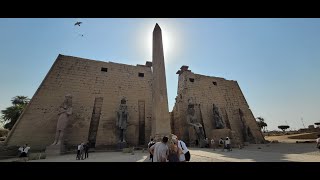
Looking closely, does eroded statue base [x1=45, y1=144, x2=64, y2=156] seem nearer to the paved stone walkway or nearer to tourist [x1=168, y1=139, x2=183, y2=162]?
the paved stone walkway

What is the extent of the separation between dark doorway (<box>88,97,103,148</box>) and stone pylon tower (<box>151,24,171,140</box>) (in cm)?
690

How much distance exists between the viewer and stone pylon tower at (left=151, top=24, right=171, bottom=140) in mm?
9591

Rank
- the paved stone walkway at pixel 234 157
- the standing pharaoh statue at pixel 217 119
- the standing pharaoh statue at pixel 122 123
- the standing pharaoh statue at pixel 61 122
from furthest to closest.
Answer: the standing pharaoh statue at pixel 217 119 < the standing pharaoh statue at pixel 122 123 < the standing pharaoh statue at pixel 61 122 < the paved stone walkway at pixel 234 157

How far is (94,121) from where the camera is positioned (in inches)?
627

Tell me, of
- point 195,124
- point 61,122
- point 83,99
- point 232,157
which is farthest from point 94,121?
point 232,157

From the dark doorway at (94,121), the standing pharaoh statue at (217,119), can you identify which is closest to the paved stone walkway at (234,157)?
the dark doorway at (94,121)

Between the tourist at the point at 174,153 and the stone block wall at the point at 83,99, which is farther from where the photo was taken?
the stone block wall at the point at 83,99

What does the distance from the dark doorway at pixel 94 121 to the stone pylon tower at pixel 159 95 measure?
6.90 meters

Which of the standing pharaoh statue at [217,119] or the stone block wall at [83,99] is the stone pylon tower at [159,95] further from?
the standing pharaoh statue at [217,119]

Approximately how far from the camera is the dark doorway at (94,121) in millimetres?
15113

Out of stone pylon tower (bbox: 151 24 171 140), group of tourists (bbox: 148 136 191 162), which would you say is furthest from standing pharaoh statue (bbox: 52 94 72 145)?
group of tourists (bbox: 148 136 191 162)
